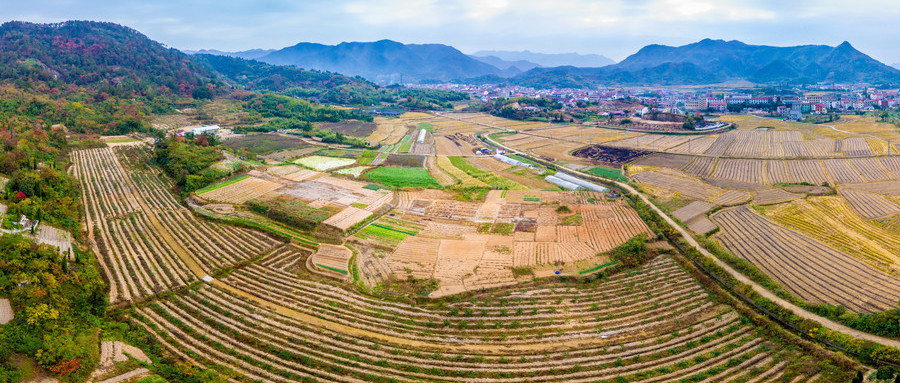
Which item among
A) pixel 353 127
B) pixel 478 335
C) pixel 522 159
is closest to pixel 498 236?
pixel 478 335

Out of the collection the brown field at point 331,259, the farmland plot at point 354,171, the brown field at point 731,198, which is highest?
the farmland plot at point 354,171

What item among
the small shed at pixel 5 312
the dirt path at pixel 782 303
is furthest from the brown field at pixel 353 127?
the small shed at pixel 5 312

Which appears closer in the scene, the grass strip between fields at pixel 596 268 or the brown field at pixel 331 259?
the grass strip between fields at pixel 596 268

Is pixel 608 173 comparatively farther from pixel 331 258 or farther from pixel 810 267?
pixel 331 258

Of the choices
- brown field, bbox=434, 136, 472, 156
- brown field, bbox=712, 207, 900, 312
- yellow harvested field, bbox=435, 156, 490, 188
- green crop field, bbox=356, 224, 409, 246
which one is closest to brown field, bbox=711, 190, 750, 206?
brown field, bbox=712, 207, 900, 312

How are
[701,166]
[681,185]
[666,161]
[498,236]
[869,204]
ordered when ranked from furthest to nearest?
[666,161] → [701,166] → [681,185] → [869,204] → [498,236]

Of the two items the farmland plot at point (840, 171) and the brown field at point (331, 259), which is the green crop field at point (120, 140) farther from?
the farmland plot at point (840, 171)

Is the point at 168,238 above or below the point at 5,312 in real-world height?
below
